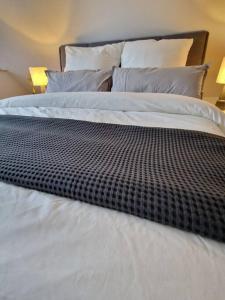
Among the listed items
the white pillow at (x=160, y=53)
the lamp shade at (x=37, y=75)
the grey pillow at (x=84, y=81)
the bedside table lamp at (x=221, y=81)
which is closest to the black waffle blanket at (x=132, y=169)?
the grey pillow at (x=84, y=81)

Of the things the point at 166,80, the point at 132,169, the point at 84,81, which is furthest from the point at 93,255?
the point at 84,81

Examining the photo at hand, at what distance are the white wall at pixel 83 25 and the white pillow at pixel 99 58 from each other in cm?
32

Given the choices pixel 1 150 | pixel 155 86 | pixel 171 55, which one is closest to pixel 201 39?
pixel 171 55

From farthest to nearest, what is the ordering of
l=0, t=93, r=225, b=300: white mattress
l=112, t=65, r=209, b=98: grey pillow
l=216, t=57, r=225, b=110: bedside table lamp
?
l=216, t=57, r=225, b=110: bedside table lamp, l=112, t=65, r=209, b=98: grey pillow, l=0, t=93, r=225, b=300: white mattress

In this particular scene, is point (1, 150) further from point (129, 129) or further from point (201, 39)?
point (201, 39)

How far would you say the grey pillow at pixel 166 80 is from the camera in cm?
156

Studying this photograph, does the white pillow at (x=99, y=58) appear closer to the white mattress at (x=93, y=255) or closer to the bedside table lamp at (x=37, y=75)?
the bedside table lamp at (x=37, y=75)

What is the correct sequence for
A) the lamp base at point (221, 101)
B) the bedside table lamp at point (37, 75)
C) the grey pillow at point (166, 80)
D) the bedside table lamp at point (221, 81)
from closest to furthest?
the grey pillow at point (166, 80) → the bedside table lamp at point (221, 81) → the lamp base at point (221, 101) → the bedside table lamp at point (37, 75)

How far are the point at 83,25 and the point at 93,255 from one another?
2573mm

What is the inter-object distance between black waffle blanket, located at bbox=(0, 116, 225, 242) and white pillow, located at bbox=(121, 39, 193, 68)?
1088 millimetres

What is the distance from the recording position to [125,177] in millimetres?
555

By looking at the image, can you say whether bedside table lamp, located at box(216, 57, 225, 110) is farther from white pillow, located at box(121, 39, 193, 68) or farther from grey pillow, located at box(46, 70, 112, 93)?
grey pillow, located at box(46, 70, 112, 93)

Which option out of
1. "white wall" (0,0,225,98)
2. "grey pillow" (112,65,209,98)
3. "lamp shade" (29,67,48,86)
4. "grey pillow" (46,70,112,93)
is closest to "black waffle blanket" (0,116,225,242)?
"grey pillow" (112,65,209,98)

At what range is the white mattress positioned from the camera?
1.07ft
